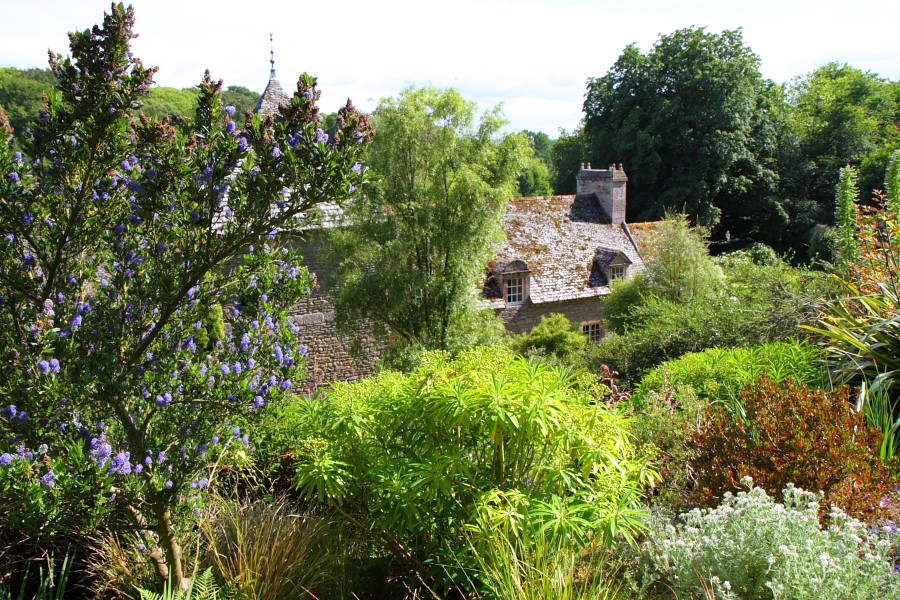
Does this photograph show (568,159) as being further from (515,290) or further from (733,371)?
(733,371)

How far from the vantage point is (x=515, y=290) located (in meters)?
21.0

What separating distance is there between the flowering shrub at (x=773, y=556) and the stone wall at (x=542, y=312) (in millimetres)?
17076

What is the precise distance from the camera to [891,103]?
37.4m

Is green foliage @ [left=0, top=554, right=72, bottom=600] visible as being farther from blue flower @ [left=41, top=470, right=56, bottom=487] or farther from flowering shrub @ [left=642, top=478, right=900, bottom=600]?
flowering shrub @ [left=642, top=478, right=900, bottom=600]

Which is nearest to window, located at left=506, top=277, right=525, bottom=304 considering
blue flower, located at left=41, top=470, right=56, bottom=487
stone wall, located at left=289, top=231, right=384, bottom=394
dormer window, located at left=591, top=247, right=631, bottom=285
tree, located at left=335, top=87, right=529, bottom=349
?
dormer window, located at left=591, top=247, right=631, bottom=285

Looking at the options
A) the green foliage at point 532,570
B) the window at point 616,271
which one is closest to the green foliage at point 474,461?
the green foliage at point 532,570

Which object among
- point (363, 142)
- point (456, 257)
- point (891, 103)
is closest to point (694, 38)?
point (891, 103)

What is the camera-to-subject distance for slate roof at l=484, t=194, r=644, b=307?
70.6 ft

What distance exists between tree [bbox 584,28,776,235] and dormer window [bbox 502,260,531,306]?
1299 cm

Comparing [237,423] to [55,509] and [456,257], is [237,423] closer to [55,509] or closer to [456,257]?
[55,509]

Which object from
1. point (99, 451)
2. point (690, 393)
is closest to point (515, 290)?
point (690, 393)

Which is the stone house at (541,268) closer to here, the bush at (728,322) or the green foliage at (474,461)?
the bush at (728,322)

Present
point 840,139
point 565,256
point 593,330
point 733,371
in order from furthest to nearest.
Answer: point 840,139 → point 593,330 → point 565,256 → point 733,371

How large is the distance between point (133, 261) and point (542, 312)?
18.4 metres
